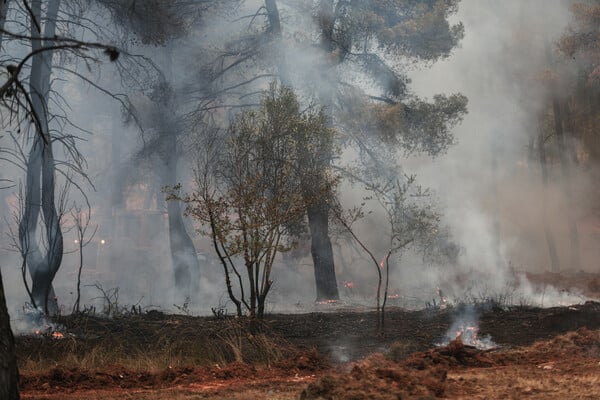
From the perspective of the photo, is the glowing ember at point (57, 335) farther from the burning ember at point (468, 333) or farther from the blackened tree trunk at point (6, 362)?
the burning ember at point (468, 333)

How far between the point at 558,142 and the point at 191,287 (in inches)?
695

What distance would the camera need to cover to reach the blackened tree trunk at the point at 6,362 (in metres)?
6.14

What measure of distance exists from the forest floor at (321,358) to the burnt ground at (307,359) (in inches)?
0.7

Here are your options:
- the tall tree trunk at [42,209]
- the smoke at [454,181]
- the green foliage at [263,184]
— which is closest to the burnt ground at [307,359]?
the green foliage at [263,184]

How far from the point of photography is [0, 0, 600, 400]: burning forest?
9672 mm

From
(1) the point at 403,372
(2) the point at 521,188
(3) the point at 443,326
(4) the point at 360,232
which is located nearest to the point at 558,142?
(2) the point at 521,188

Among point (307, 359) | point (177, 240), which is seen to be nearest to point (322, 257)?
point (177, 240)

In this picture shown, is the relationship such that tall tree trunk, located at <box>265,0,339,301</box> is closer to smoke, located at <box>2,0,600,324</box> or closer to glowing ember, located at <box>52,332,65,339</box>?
smoke, located at <box>2,0,600,324</box>

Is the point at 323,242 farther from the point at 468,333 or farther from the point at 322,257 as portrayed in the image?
the point at 468,333

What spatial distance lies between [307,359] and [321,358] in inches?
18.0

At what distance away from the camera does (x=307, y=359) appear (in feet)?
33.2

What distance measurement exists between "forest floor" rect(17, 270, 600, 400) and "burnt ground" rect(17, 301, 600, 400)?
2 cm

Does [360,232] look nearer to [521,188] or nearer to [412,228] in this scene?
[521,188]

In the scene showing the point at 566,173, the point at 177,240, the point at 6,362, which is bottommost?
the point at 6,362
